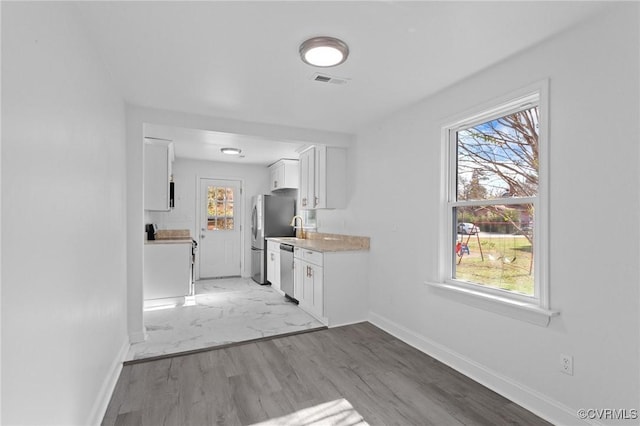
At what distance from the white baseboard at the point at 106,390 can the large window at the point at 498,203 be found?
277cm

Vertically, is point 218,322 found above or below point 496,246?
below

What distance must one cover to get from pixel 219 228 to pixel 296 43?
5037 millimetres

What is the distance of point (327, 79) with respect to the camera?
2717 mm

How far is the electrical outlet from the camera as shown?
1.96 meters

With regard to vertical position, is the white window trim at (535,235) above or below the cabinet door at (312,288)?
above

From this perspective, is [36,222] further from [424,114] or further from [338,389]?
[424,114]

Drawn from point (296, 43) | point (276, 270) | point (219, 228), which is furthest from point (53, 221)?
point (219, 228)

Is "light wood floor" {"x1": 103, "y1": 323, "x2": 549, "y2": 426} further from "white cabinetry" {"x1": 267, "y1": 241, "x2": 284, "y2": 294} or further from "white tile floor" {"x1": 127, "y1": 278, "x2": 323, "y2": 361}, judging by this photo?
"white cabinetry" {"x1": 267, "y1": 241, "x2": 284, "y2": 294}

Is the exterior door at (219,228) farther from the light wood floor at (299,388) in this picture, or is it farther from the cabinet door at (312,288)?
the light wood floor at (299,388)

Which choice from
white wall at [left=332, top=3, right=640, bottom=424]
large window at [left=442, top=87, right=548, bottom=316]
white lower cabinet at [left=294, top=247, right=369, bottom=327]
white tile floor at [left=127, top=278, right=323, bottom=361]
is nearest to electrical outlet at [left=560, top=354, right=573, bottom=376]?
white wall at [left=332, top=3, right=640, bottom=424]

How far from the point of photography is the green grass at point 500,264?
92.0 inches

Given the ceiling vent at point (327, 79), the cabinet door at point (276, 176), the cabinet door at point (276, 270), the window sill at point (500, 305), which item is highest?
the ceiling vent at point (327, 79)

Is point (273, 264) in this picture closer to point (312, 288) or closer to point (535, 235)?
point (312, 288)

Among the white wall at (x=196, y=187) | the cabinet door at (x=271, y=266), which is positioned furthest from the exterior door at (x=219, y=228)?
the cabinet door at (x=271, y=266)
